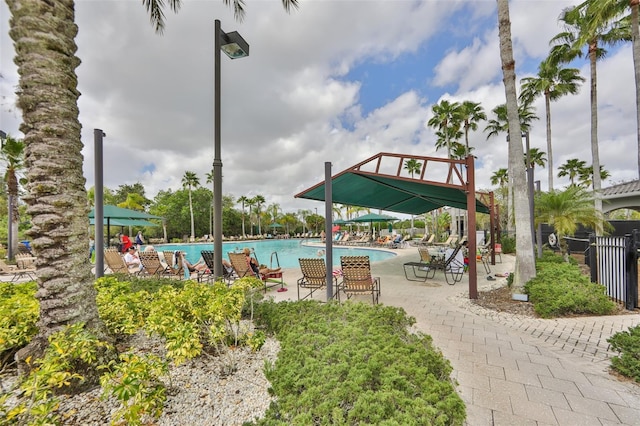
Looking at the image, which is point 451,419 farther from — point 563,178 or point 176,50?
point 563,178

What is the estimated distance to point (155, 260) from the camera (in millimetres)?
7668

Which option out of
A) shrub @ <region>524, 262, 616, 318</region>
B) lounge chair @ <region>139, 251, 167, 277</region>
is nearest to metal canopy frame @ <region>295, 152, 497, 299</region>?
shrub @ <region>524, 262, 616, 318</region>

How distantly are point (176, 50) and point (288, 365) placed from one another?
7.29 m

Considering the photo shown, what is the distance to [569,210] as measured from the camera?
8.11 m

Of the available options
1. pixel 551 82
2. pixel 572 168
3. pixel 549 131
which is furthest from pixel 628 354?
pixel 572 168

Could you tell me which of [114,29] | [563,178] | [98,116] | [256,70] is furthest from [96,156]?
[563,178]

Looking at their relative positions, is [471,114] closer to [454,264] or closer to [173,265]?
[454,264]

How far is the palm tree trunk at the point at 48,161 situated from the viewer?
7.78 ft

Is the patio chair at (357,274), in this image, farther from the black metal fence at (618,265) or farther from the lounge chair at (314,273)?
the black metal fence at (618,265)

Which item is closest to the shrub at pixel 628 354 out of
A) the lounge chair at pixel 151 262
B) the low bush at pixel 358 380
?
the low bush at pixel 358 380

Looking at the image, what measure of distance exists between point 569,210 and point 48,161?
38.3ft

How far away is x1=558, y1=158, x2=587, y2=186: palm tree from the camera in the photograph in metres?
34.2

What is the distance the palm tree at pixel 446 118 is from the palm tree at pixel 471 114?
0.38m

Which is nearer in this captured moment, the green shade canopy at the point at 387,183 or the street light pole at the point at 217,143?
the street light pole at the point at 217,143
